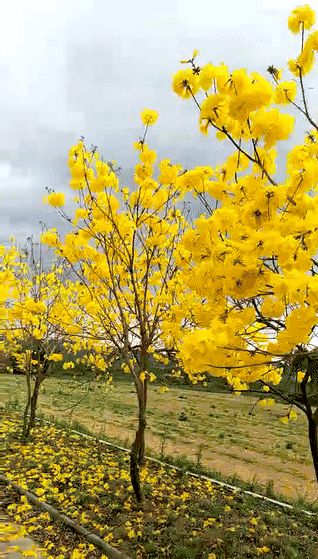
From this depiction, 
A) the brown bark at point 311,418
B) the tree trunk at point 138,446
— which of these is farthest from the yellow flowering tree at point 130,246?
the brown bark at point 311,418

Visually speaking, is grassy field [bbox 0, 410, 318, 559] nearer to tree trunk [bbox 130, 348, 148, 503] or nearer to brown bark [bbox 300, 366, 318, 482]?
tree trunk [bbox 130, 348, 148, 503]

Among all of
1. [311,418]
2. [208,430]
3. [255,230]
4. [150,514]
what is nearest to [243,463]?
[208,430]

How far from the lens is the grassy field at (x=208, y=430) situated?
996 cm

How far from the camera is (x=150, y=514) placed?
5.53m

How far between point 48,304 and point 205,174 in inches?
316

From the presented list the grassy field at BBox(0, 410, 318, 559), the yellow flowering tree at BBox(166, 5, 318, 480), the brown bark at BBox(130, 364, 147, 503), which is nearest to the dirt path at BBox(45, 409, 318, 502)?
the grassy field at BBox(0, 410, 318, 559)

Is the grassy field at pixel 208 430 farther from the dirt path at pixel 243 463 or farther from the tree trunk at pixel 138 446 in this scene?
the tree trunk at pixel 138 446

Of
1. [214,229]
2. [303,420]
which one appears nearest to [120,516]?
[214,229]

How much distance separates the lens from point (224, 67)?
2318mm

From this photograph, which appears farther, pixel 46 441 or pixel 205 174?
pixel 46 441

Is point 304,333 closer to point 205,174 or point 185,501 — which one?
point 205,174

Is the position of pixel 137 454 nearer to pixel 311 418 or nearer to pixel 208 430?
pixel 311 418

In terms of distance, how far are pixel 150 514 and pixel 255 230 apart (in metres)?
4.65

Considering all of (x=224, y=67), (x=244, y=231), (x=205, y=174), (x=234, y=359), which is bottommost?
(x=234, y=359)
